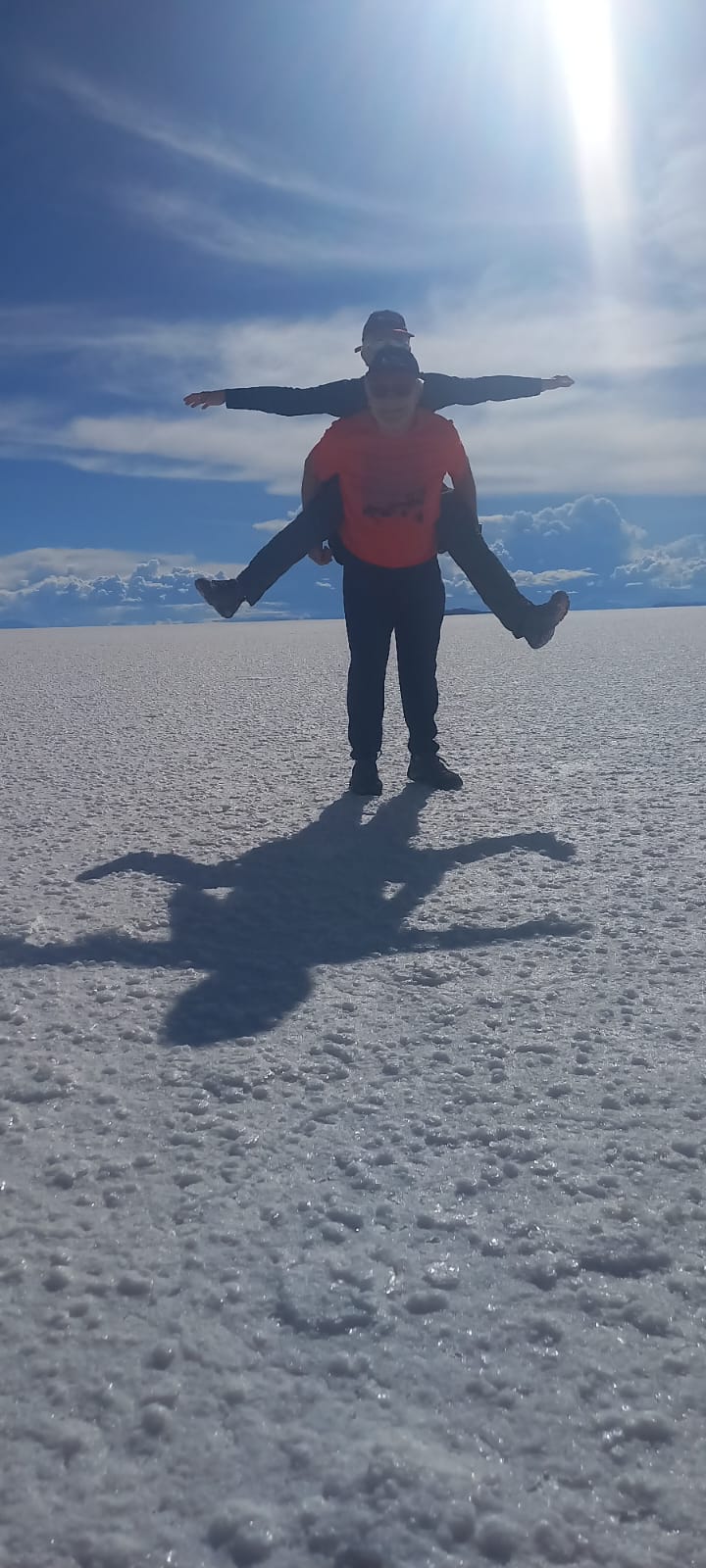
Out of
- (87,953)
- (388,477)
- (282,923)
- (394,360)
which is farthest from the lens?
(388,477)

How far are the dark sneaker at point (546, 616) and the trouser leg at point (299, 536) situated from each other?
0.56 m

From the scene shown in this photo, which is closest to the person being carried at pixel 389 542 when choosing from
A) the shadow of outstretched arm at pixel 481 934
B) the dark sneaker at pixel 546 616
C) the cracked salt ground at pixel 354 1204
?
the dark sneaker at pixel 546 616

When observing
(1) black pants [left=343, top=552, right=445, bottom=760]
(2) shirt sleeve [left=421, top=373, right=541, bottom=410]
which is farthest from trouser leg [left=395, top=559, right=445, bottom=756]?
(2) shirt sleeve [left=421, top=373, right=541, bottom=410]

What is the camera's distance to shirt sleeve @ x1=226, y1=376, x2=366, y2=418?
2.72 metres

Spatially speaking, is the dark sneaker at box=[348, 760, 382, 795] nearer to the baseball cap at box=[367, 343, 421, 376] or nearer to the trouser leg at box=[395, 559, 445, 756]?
the trouser leg at box=[395, 559, 445, 756]

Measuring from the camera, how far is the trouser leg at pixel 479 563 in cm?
279

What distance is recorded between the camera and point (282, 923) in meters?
1.65

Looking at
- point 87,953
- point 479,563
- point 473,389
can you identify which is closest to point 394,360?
point 473,389

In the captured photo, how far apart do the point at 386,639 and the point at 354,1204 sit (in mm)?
2077

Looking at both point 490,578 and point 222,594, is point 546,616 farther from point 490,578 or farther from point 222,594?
point 222,594

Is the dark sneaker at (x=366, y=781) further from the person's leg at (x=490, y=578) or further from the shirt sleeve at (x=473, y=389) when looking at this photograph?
the shirt sleeve at (x=473, y=389)

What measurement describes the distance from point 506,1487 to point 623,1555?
68 mm

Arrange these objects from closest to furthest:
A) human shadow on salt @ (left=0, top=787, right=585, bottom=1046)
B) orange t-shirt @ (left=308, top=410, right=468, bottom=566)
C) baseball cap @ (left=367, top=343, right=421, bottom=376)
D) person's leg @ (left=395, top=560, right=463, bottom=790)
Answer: human shadow on salt @ (left=0, top=787, right=585, bottom=1046)
baseball cap @ (left=367, top=343, right=421, bottom=376)
orange t-shirt @ (left=308, top=410, right=468, bottom=566)
person's leg @ (left=395, top=560, right=463, bottom=790)

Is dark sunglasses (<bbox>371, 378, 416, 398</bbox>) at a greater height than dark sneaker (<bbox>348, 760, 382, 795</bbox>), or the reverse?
dark sunglasses (<bbox>371, 378, 416, 398</bbox>)
